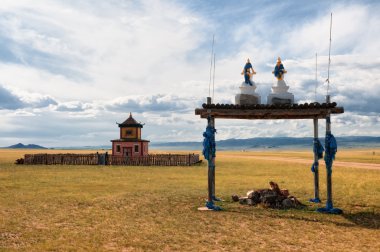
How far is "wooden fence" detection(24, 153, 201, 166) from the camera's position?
41469mm

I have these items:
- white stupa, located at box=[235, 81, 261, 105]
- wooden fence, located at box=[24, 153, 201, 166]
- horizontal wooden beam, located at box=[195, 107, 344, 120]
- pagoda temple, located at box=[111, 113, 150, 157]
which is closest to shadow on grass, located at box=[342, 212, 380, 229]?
horizontal wooden beam, located at box=[195, 107, 344, 120]

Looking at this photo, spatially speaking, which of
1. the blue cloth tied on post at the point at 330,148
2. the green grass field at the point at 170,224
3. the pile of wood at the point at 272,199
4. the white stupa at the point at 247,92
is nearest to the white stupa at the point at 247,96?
the white stupa at the point at 247,92

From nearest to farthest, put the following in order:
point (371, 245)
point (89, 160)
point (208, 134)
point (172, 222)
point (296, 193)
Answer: point (371, 245) → point (172, 222) → point (208, 134) → point (296, 193) → point (89, 160)

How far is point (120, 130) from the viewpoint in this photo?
48.8 metres

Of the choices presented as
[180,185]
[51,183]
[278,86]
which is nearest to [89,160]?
[51,183]

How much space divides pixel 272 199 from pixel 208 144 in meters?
3.44

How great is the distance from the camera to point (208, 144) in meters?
14.7

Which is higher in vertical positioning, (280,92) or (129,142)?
(280,92)

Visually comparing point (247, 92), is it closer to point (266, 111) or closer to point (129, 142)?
point (266, 111)

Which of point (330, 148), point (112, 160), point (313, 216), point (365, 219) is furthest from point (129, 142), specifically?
point (365, 219)

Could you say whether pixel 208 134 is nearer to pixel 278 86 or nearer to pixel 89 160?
pixel 278 86

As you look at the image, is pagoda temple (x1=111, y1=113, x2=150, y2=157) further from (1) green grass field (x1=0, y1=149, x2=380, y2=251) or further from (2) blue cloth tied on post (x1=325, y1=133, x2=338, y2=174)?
(2) blue cloth tied on post (x1=325, y1=133, x2=338, y2=174)

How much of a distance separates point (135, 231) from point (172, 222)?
4.95 feet

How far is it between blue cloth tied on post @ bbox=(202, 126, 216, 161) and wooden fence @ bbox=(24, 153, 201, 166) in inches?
1054
